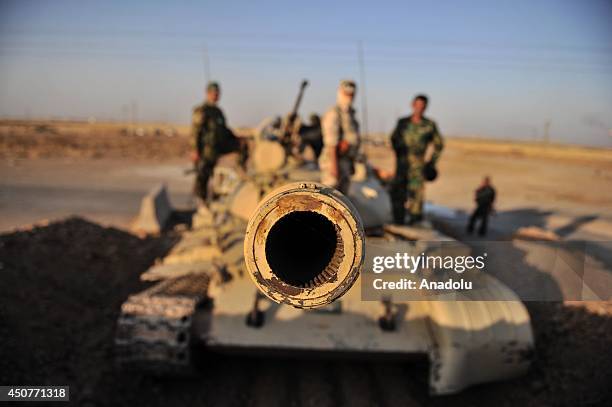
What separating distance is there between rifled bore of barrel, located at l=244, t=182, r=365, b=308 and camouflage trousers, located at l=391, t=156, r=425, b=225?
497 cm

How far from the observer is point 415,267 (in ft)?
15.0

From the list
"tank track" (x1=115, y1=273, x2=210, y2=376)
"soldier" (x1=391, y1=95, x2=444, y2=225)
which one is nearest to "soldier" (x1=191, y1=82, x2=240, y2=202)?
"soldier" (x1=391, y1=95, x2=444, y2=225)

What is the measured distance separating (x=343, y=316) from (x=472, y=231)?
877 centimetres

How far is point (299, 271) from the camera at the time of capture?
6.99 feet

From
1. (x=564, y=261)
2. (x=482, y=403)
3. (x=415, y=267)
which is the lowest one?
(x=482, y=403)

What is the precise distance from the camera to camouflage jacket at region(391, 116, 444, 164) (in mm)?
6773

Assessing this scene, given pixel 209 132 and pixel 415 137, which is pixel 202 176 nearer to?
Answer: pixel 209 132

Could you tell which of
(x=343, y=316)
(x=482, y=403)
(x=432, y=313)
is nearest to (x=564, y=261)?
(x=482, y=403)

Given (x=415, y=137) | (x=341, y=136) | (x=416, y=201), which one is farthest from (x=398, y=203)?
(x=341, y=136)

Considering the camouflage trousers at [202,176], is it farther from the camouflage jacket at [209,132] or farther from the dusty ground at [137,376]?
the dusty ground at [137,376]

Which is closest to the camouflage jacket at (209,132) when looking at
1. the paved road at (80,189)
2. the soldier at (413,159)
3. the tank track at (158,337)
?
the soldier at (413,159)

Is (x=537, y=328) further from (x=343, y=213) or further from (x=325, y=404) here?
(x=343, y=213)

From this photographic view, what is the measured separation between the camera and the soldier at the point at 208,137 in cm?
827

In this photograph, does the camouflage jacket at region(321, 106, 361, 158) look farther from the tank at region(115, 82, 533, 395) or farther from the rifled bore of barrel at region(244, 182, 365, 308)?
the rifled bore of barrel at region(244, 182, 365, 308)
